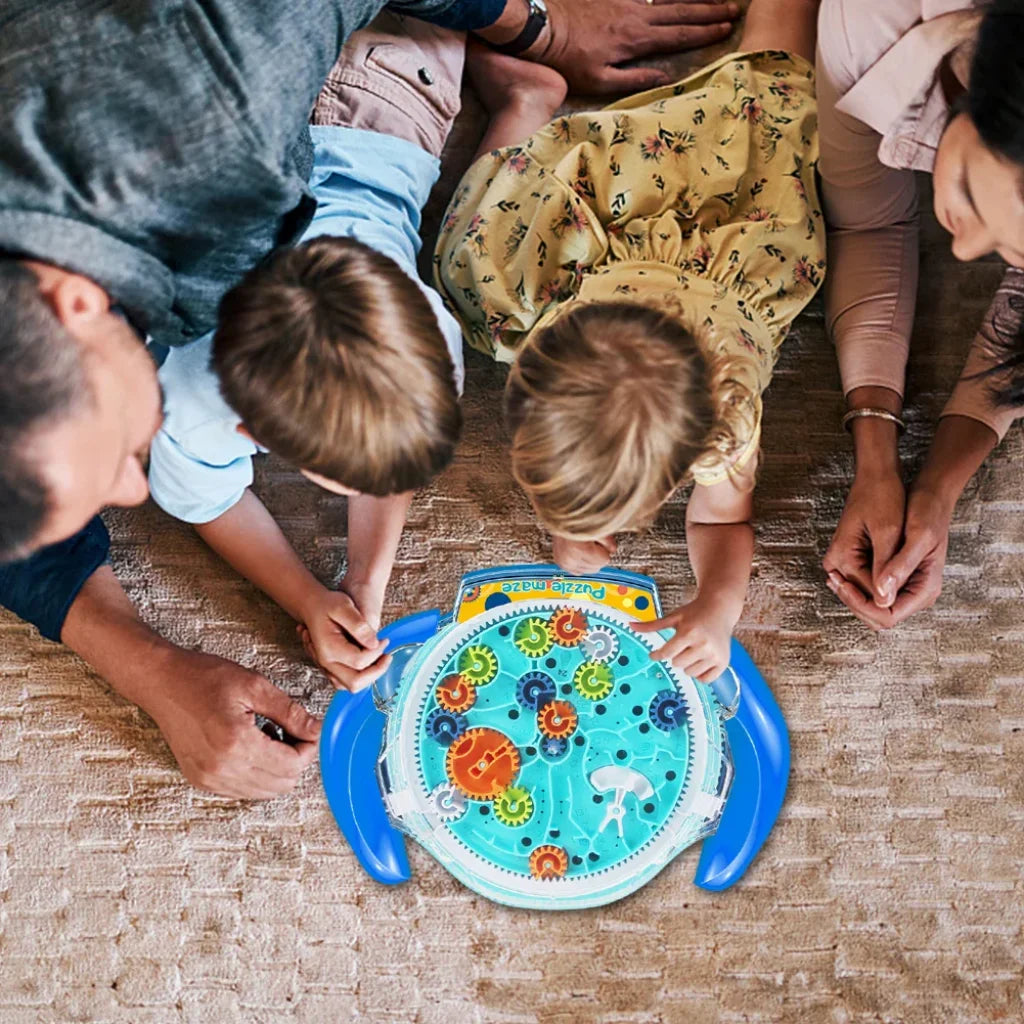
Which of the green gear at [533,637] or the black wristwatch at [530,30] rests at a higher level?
the black wristwatch at [530,30]

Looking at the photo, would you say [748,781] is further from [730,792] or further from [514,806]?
[514,806]

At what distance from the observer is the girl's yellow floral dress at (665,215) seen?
794 mm

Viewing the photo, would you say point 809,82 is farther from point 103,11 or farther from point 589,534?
point 103,11

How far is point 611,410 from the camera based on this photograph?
631 mm

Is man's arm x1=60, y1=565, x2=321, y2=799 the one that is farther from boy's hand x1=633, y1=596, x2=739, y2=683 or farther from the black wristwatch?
the black wristwatch

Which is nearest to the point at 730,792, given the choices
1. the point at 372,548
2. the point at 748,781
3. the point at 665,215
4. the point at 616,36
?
the point at 748,781

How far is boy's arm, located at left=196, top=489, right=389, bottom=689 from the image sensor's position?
2.74ft

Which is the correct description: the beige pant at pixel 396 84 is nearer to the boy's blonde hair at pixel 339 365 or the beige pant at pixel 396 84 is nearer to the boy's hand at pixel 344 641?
the boy's blonde hair at pixel 339 365

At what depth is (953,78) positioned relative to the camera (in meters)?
0.68

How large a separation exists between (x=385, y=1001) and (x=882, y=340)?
677mm

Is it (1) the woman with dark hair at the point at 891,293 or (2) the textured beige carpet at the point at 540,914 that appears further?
(2) the textured beige carpet at the point at 540,914

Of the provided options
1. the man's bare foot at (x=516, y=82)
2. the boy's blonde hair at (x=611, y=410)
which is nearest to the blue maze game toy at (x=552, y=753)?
the boy's blonde hair at (x=611, y=410)

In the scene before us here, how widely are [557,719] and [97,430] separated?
1.45 ft

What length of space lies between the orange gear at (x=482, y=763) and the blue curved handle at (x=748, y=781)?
0.57ft
